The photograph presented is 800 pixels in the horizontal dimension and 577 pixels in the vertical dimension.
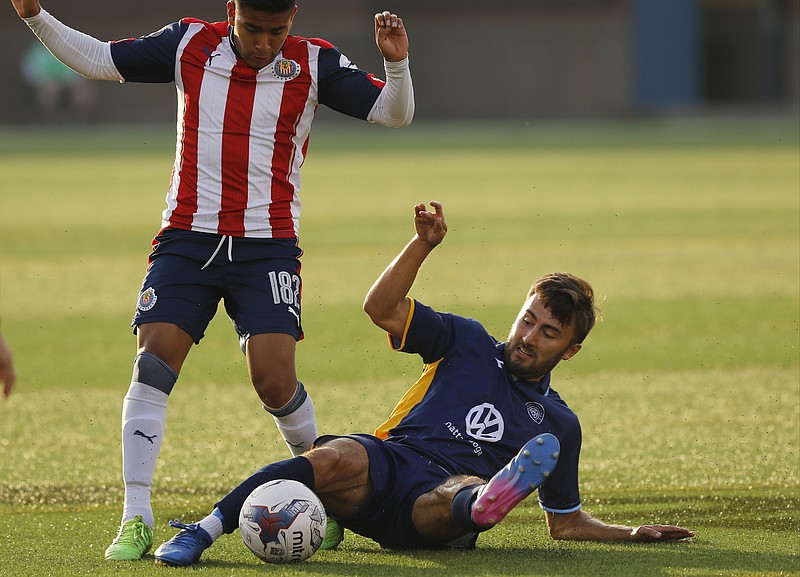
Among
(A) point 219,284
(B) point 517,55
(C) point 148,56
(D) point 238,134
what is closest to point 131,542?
(A) point 219,284

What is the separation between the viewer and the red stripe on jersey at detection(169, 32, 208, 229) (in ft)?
16.5

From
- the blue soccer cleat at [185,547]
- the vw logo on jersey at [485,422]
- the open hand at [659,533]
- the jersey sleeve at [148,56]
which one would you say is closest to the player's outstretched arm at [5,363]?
the blue soccer cleat at [185,547]

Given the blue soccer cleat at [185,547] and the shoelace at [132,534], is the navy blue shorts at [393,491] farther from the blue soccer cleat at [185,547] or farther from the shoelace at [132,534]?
the shoelace at [132,534]

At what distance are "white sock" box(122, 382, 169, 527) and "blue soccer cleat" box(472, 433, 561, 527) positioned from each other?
120 cm

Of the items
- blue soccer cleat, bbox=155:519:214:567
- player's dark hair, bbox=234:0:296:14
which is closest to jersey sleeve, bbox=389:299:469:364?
blue soccer cleat, bbox=155:519:214:567

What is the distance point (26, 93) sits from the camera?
162 feet

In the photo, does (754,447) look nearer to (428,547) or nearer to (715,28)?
(428,547)

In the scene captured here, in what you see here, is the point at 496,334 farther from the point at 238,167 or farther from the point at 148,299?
the point at 148,299

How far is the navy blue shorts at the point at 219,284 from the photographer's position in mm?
4816

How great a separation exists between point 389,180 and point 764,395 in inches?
652

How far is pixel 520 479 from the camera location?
13.3ft

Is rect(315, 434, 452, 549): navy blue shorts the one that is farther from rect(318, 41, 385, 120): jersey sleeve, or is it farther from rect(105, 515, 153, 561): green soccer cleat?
rect(318, 41, 385, 120): jersey sleeve

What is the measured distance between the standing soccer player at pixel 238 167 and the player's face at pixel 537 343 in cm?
79

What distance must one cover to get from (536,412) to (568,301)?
393mm
